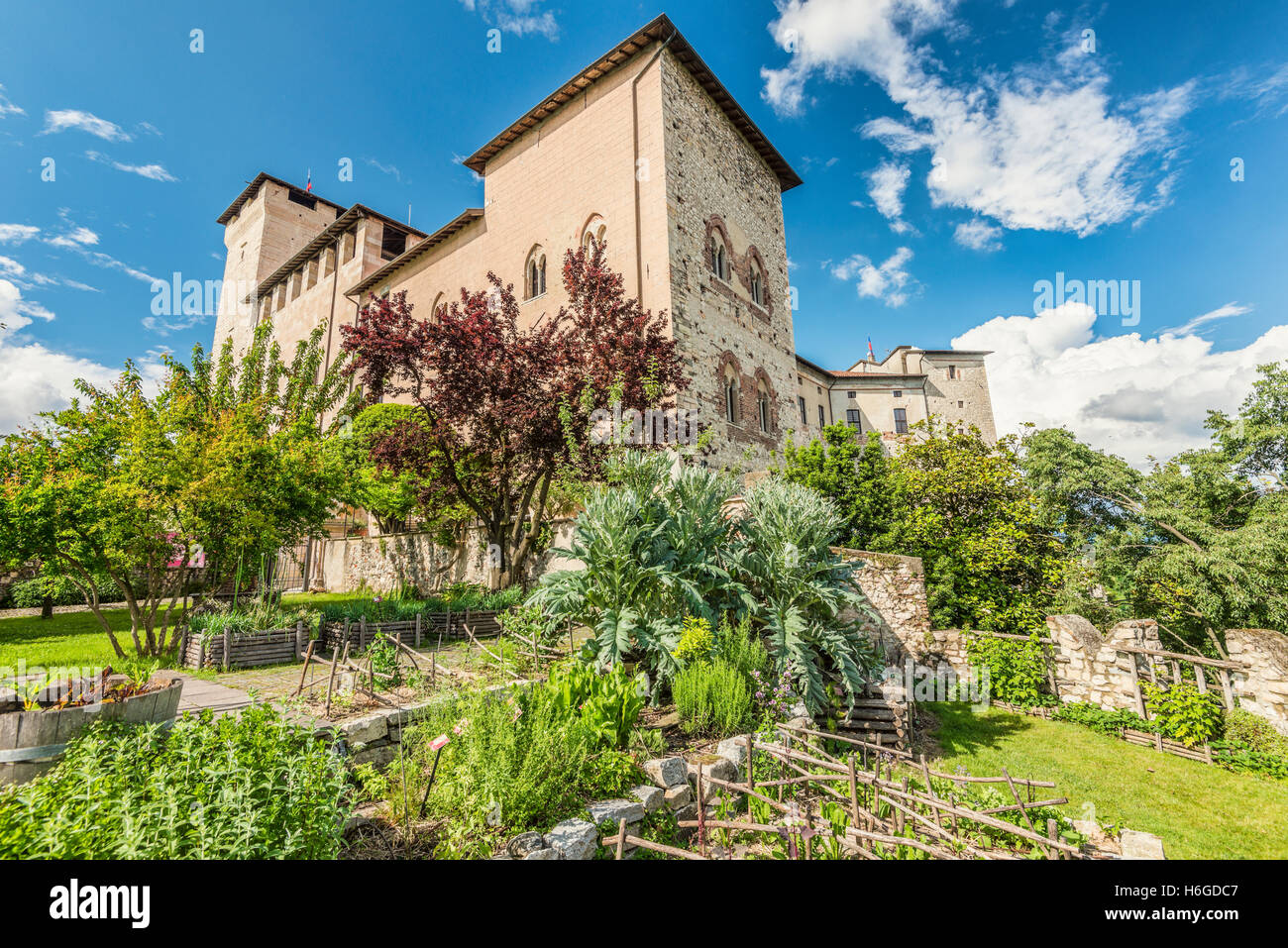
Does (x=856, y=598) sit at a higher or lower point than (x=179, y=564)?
lower

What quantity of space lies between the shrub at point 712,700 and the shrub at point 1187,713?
7.06 metres

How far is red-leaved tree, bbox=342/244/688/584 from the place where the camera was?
1140 centimetres

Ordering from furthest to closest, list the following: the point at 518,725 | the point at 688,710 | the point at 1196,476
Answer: the point at 1196,476, the point at 688,710, the point at 518,725

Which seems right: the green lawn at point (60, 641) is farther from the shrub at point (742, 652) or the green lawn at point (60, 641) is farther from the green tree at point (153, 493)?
the shrub at point (742, 652)

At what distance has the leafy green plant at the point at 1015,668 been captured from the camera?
977 cm

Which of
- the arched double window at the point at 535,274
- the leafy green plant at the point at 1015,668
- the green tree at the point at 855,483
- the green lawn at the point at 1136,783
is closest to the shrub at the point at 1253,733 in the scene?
the green lawn at the point at 1136,783

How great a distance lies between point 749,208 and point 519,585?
1506cm

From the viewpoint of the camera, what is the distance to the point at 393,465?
40.3 feet

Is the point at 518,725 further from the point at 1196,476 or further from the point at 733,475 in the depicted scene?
the point at 1196,476

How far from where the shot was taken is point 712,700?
17.7ft

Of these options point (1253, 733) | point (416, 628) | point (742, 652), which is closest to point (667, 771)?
point (742, 652)

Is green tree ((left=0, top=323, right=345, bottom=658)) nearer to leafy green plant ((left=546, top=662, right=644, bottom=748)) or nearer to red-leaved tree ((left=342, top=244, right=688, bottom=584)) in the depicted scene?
red-leaved tree ((left=342, top=244, right=688, bottom=584))

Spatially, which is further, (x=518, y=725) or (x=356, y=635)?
(x=356, y=635)
